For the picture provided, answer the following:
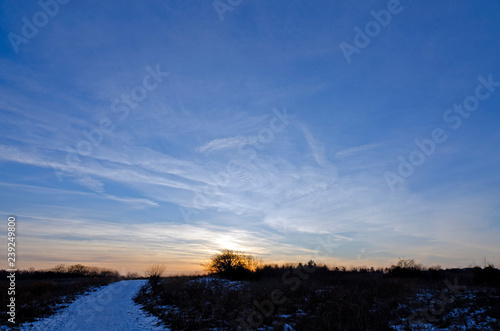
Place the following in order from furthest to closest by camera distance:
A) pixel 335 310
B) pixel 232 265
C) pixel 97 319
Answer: pixel 232 265 < pixel 97 319 < pixel 335 310

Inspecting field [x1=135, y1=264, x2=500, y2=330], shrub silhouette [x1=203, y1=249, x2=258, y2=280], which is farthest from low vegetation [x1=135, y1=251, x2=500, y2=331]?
shrub silhouette [x1=203, y1=249, x2=258, y2=280]

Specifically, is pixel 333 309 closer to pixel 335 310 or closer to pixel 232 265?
pixel 335 310

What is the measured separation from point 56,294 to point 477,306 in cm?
2751

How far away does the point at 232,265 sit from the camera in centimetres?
4050

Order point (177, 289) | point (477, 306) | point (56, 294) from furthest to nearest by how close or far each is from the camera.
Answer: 1. point (177, 289)
2. point (56, 294)
3. point (477, 306)

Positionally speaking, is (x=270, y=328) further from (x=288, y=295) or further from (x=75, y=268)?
(x=75, y=268)

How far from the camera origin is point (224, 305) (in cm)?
1752

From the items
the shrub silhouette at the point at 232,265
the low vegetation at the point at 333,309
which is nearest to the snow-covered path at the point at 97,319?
the low vegetation at the point at 333,309

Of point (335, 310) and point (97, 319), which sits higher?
point (335, 310)

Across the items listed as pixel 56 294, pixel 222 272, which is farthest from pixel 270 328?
pixel 222 272

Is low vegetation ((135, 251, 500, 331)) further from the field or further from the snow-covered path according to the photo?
the snow-covered path

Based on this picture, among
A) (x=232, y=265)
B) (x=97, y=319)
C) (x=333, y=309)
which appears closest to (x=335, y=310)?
(x=333, y=309)

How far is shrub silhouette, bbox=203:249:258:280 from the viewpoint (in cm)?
3938

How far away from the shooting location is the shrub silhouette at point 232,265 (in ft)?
129
